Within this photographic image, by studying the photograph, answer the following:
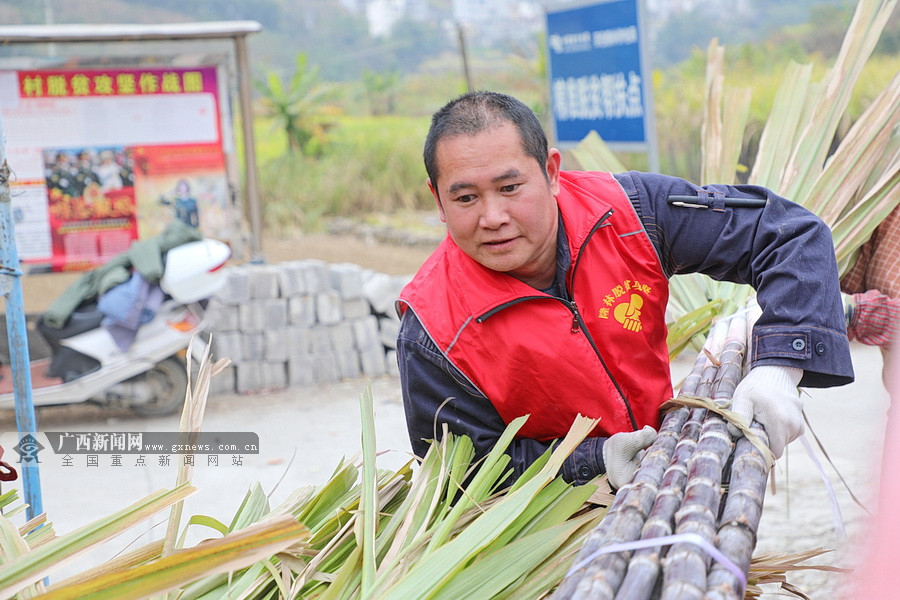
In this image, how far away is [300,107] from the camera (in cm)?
1484

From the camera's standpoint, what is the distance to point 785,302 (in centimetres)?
184

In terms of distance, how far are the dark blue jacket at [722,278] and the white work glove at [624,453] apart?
0.15 ft

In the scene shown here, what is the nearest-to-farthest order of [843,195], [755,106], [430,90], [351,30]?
[843,195], [755,106], [430,90], [351,30]

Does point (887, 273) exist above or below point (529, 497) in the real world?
above

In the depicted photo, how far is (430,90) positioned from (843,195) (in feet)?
76.7

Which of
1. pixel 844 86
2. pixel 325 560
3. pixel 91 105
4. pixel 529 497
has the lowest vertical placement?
pixel 325 560

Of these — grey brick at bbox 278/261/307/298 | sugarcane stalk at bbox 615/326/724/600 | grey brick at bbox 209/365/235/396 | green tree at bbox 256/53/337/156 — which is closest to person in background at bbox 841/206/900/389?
sugarcane stalk at bbox 615/326/724/600

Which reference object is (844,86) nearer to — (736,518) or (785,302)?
(785,302)

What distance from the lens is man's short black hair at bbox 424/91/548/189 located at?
6.04ft

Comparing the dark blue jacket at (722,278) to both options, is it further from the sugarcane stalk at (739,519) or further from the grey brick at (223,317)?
the grey brick at (223,317)

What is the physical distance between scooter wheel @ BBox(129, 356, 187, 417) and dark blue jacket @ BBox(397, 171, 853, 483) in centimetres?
355

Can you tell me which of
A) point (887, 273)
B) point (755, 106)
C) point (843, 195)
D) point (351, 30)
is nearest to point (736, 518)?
point (887, 273)

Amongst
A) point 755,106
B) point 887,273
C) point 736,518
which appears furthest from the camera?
point 755,106

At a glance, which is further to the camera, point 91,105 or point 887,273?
point 91,105
